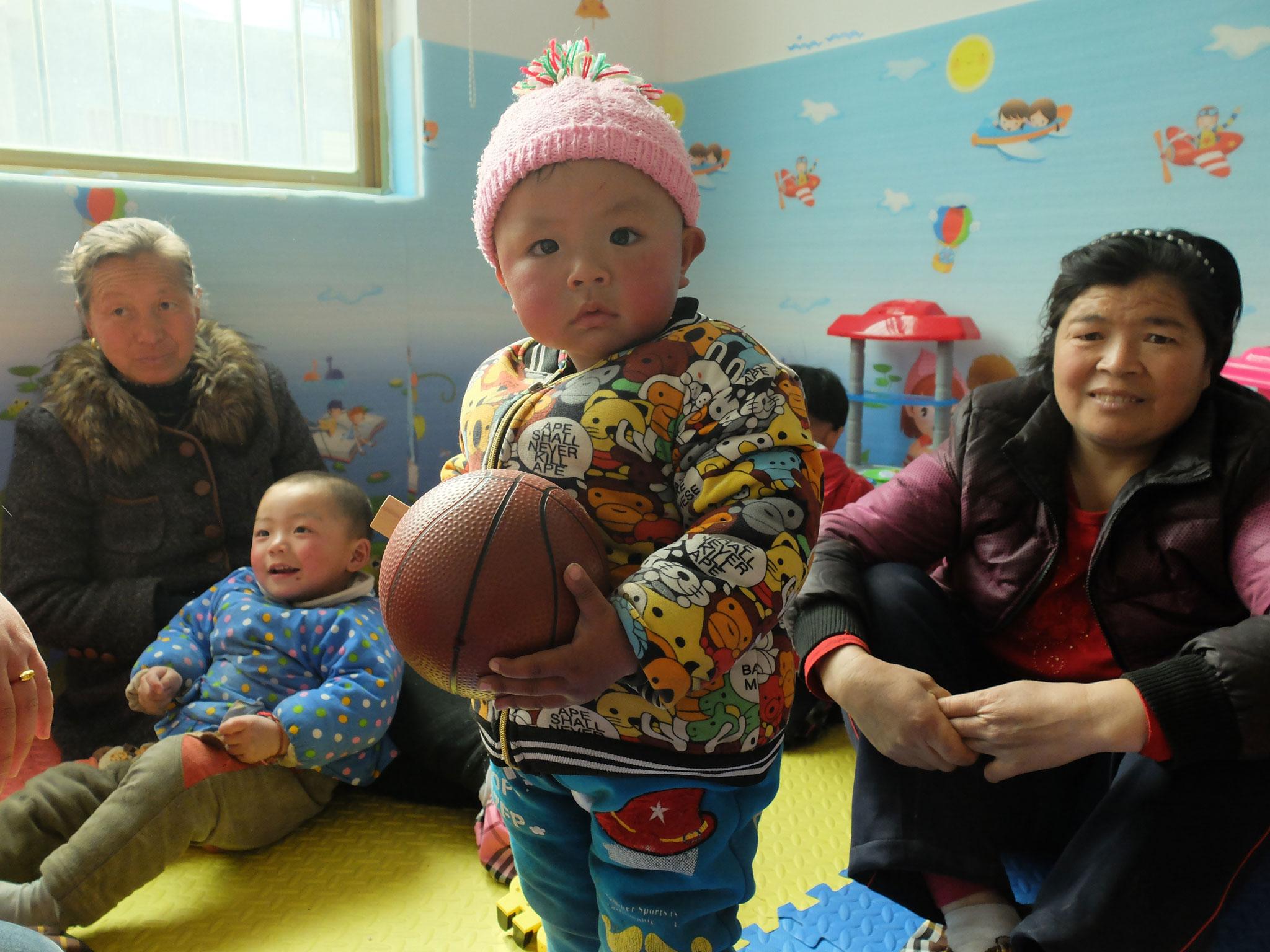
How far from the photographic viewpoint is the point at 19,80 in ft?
8.34

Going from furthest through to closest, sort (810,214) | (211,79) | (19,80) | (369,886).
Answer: (810,214), (211,79), (19,80), (369,886)

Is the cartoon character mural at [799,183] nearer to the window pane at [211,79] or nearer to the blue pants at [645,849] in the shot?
the window pane at [211,79]

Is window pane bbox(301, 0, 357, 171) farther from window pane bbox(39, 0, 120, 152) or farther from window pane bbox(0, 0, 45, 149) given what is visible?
window pane bbox(0, 0, 45, 149)

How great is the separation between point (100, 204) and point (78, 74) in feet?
1.55

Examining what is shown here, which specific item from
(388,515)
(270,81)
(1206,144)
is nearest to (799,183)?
(1206,144)

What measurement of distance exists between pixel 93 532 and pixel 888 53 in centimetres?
286

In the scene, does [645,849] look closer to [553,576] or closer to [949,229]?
[553,576]

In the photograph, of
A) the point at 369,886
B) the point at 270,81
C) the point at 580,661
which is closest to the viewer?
the point at 580,661

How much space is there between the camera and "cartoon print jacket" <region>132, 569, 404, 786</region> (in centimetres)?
188

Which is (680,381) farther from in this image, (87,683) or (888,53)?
(888,53)

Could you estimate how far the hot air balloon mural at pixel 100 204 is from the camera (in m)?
2.46

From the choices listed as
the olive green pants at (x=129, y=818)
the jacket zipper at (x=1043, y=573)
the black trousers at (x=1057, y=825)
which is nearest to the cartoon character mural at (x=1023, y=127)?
the jacket zipper at (x=1043, y=573)

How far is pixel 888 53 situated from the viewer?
299cm

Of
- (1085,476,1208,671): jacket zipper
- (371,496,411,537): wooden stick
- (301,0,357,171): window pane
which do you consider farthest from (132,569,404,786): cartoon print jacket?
(301,0,357,171): window pane
